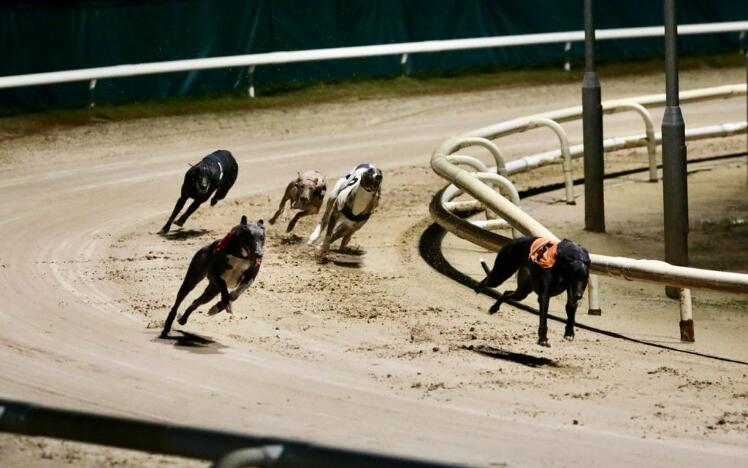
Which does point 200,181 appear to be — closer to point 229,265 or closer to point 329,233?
point 329,233

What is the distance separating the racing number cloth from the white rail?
909cm

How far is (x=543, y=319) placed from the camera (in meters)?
7.41

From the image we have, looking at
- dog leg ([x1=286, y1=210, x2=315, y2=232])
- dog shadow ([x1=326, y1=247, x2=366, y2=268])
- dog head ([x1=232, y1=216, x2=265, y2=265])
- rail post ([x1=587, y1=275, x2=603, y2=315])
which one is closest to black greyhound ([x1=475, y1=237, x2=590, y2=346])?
rail post ([x1=587, y1=275, x2=603, y2=315])

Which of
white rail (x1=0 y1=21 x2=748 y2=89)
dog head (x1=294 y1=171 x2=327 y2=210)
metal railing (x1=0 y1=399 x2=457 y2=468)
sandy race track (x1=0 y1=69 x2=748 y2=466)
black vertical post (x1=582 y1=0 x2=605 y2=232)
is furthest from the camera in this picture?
white rail (x1=0 y1=21 x2=748 y2=89)

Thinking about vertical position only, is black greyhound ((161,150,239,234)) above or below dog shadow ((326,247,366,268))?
above

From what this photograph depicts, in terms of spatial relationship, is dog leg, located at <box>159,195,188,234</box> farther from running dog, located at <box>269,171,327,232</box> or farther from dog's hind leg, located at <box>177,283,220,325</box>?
dog's hind leg, located at <box>177,283,220,325</box>

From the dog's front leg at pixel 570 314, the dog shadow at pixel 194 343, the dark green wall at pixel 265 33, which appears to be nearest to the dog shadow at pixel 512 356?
the dog's front leg at pixel 570 314

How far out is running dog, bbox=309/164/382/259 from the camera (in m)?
9.54

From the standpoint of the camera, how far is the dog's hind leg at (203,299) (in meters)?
7.49

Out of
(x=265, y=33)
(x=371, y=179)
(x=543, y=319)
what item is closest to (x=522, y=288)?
(x=543, y=319)

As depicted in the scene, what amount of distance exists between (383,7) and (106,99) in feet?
13.8

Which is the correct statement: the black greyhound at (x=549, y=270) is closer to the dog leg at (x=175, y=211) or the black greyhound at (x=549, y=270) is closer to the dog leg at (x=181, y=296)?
the dog leg at (x=181, y=296)

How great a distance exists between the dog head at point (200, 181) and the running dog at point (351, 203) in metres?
0.99

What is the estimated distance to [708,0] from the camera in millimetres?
20719
